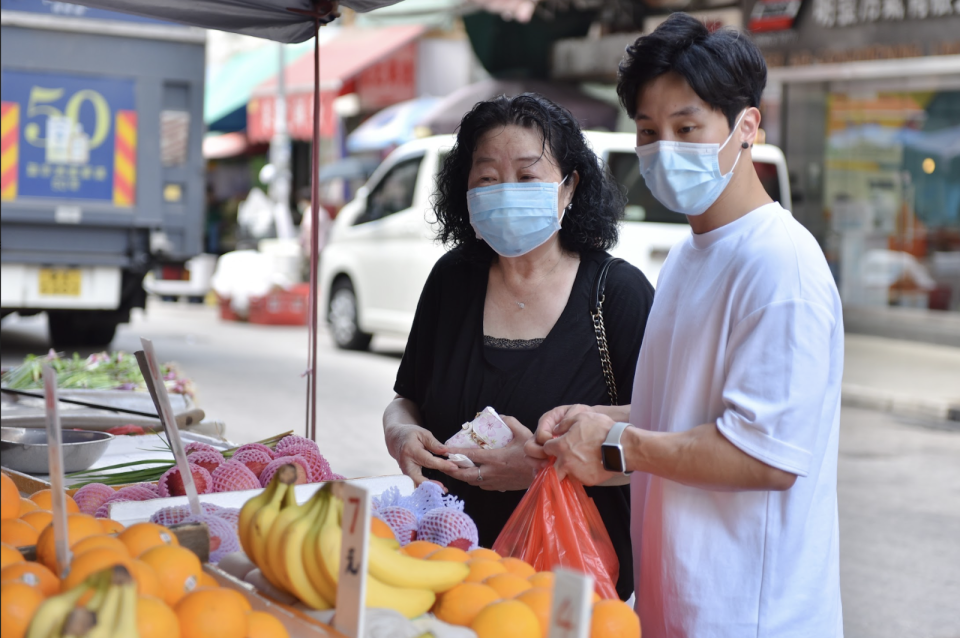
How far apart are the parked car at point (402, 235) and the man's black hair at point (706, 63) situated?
670 centimetres

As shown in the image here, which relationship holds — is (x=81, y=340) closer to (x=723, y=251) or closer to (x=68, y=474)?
(x=68, y=474)

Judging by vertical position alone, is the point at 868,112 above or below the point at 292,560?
above

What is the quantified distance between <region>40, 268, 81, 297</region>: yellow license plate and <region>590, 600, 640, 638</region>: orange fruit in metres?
8.67

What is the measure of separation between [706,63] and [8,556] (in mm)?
1344

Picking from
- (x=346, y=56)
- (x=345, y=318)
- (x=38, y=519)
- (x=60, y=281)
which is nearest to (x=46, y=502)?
(x=38, y=519)

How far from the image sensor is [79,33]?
8.88 meters

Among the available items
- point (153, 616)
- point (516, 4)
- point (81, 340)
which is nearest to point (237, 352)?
point (81, 340)

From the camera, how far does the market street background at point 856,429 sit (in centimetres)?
511

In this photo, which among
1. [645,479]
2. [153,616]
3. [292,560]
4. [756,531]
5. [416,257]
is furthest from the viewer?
[416,257]

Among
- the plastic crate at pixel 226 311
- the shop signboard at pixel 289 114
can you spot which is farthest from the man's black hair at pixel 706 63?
the shop signboard at pixel 289 114

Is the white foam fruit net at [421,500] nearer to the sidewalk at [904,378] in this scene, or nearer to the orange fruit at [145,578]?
the orange fruit at [145,578]

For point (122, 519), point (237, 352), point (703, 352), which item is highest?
point (703, 352)

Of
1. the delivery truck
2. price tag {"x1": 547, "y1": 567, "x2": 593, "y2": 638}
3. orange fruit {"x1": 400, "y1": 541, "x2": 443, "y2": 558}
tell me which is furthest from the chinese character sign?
price tag {"x1": 547, "y1": 567, "x2": 593, "y2": 638}

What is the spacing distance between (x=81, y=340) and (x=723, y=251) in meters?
10.3
